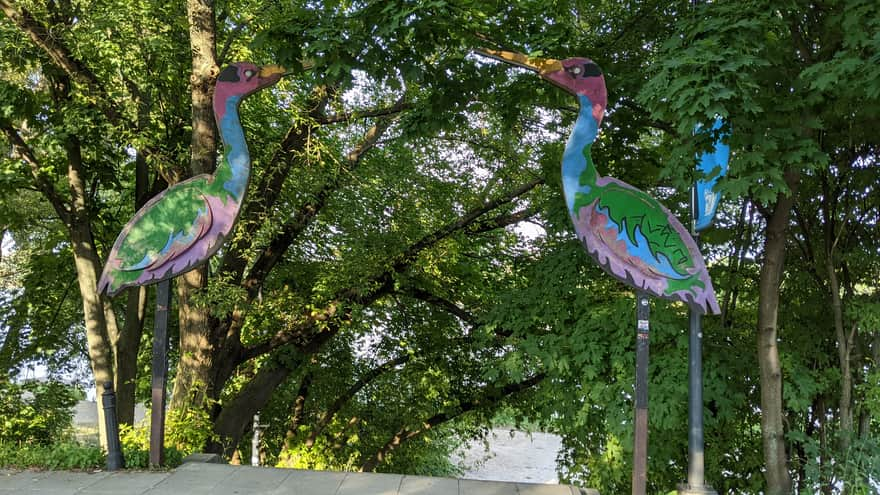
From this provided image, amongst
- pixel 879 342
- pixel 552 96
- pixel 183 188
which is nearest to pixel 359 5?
pixel 552 96

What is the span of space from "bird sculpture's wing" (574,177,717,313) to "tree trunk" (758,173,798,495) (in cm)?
118

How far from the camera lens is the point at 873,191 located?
7.68 m

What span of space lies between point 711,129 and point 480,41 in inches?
135

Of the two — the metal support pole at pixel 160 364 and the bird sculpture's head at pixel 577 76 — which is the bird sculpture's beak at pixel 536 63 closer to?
the bird sculpture's head at pixel 577 76

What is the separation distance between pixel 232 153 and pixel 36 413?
8024mm

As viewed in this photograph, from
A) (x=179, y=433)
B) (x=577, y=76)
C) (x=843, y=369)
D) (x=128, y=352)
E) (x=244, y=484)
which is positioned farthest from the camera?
(x=128, y=352)

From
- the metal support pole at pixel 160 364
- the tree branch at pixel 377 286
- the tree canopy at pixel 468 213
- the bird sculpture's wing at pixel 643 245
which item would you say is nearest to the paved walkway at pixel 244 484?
the metal support pole at pixel 160 364

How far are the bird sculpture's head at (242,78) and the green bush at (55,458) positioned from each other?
4389 mm

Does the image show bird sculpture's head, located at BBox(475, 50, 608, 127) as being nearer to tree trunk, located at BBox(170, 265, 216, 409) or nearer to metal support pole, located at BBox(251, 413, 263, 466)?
tree trunk, located at BBox(170, 265, 216, 409)

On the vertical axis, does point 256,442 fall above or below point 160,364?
below

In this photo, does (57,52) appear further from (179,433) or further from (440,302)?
(440,302)

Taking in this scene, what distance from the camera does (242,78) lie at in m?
7.64

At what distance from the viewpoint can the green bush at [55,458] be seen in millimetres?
7484

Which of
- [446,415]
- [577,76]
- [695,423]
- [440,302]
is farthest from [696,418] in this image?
[446,415]
